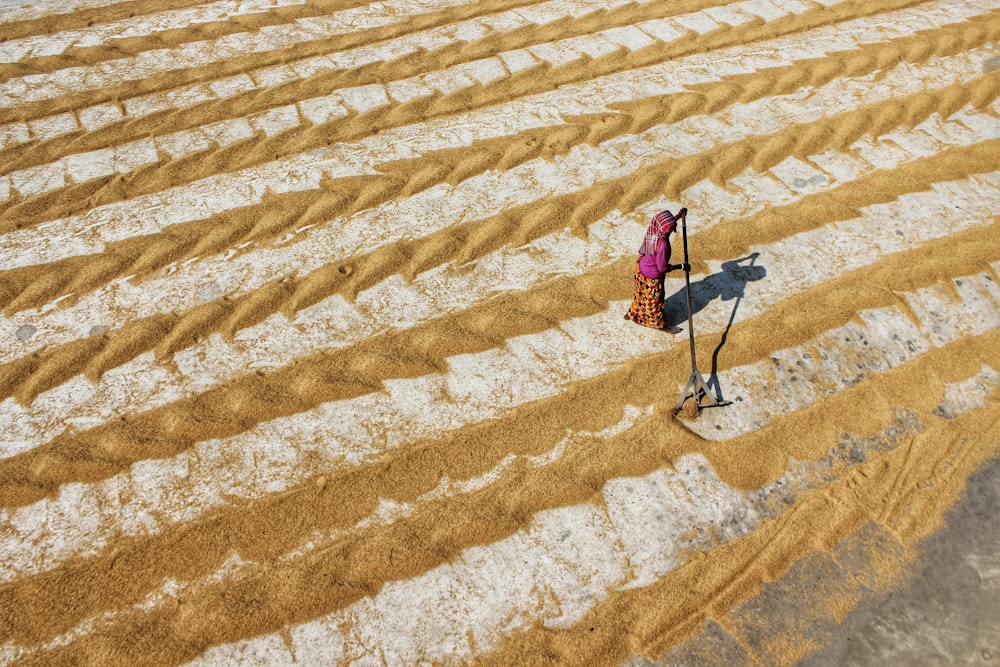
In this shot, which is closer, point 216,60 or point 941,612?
point 941,612

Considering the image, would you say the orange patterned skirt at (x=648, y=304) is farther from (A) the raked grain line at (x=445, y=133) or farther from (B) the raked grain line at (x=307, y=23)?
(B) the raked grain line at (x=307, y=23)

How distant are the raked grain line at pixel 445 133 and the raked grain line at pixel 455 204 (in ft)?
1.52

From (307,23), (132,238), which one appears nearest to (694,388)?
(132,238)

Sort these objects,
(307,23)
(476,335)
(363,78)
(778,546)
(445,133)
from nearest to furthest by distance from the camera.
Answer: (778,546) → (476,335) → (445,133) → (363,78) → (307,23)

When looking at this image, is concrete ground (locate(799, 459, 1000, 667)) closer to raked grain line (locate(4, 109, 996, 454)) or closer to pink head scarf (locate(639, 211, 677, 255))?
pink head scarf (locate(639, 211, 677, 255))

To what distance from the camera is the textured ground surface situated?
3.85 metres

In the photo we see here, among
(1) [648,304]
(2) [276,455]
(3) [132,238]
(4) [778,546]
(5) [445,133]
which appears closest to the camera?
(4) [778,546]

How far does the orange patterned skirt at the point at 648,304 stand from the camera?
4.92 m

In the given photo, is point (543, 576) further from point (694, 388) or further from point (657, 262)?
point (657, 262)

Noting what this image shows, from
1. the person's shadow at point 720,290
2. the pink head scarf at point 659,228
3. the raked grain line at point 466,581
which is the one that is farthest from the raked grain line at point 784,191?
the raked grain line at point 466,581

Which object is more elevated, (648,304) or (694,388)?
(648,304)

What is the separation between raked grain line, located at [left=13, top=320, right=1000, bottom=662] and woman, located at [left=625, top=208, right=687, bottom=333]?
1.43 meters

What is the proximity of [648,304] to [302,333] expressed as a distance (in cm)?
262

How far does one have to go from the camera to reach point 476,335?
5.13m
